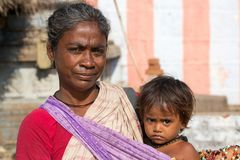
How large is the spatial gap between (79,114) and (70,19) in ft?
1.21

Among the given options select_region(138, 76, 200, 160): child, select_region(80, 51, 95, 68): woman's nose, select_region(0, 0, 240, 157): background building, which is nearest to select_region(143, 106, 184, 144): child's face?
select_region(138, 76, 200, 160): child

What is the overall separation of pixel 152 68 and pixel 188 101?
377cm

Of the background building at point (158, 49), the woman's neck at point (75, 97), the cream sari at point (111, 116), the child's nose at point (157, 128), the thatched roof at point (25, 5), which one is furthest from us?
the background building at point (158, 49)

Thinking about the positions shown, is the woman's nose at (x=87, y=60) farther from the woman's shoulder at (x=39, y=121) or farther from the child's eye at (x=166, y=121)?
the child's eye at (x=166, y=121)

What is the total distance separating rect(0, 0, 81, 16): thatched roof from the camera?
5.22m

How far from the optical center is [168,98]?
274 centimetres

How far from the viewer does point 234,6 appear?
705 centimetres

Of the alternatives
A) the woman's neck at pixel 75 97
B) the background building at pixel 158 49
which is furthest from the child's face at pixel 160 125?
the background building at pixel 158 49

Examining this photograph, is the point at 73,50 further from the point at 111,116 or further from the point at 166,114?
the point at 166,114

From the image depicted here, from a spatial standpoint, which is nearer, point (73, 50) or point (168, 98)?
point (73, 50)

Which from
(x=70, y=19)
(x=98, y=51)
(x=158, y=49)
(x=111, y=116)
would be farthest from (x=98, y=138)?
(x=158, y=49)

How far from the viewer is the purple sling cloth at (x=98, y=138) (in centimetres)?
246

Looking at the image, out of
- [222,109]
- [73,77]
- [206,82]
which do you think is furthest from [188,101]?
[206,82]

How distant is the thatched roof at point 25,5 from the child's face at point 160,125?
2.64 meters
